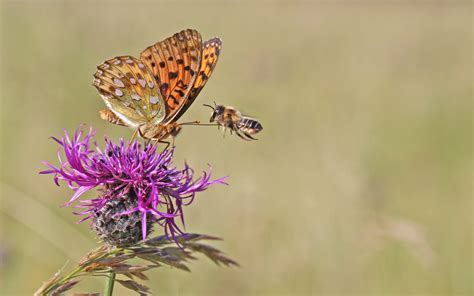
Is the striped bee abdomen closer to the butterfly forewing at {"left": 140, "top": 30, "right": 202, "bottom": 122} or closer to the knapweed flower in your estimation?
the butterfly forewing at {"left": 140, "top": 30, "right": 202, "bottom": 122}

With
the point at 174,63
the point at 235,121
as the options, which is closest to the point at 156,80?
the point at 174,63

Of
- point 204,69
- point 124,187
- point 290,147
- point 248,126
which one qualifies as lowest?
point 124,187

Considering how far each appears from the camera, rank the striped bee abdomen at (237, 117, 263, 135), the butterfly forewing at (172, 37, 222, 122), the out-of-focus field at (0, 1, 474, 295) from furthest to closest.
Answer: the out-of-focus field at (0, 1, 474, 295) → the striped bee abdomen at (237, 117, 263, 135) → the butterfly forewing at (172, 37, 222, 122)

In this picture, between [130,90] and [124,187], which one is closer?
[124,187]

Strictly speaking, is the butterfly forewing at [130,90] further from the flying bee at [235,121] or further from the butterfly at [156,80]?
the flying bee at [235,121]

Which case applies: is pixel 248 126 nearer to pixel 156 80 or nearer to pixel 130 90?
pixel 156 80

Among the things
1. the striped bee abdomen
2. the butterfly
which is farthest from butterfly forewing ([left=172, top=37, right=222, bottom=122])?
the striped bee abdomen

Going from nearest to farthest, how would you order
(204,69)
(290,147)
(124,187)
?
(124,187) → (204,69) → (290,147)
